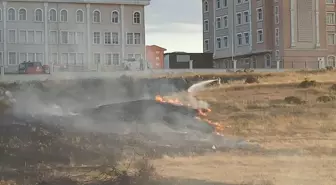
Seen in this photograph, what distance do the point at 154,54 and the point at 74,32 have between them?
44.7 inches

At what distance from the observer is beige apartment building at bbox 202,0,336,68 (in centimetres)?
4381

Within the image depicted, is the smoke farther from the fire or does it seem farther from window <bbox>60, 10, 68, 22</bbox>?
window <bbox>60, 10, 68, 22</bbox>

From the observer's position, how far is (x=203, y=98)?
19.5 metres

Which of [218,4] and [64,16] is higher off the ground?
[218,4]

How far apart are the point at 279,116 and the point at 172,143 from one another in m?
8.90

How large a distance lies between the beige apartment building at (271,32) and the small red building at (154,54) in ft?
107

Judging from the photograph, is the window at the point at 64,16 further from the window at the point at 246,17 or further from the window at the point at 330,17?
the window at the point at 246,17

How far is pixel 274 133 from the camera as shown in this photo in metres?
17.1

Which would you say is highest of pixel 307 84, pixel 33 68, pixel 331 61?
pixel 331 61

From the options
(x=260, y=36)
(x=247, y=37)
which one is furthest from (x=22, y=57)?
(x=247, y=37)

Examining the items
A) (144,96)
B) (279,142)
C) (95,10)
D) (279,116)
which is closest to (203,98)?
(279,116)

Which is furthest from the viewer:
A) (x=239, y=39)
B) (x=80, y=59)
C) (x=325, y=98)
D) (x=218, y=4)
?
(x=218, y=4)

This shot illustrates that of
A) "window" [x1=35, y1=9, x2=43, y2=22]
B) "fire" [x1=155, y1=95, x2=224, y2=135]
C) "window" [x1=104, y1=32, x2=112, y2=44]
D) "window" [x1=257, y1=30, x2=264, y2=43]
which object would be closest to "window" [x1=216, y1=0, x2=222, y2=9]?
"window" [x1=257, y1=30, x2=264, y2=43]

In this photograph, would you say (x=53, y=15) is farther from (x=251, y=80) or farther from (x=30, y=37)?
(x=251, y=80)
